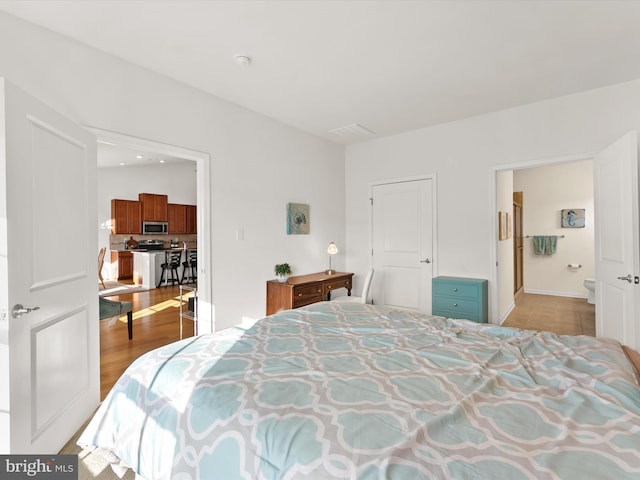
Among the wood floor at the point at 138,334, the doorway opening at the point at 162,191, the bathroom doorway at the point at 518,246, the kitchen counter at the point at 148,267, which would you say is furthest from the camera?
the kitchen counter at the point at 148,267

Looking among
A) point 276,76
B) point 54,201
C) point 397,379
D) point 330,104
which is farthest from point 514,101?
point 54,201

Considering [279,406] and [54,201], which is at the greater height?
[54,201]

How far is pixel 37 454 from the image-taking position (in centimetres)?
173

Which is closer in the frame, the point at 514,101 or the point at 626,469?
the point at 626,469

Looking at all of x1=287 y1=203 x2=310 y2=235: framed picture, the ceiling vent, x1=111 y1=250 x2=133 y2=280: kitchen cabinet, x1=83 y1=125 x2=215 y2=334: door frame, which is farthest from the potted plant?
x1=111 y1=250 x2=133 y2=280: kitchen cabinet

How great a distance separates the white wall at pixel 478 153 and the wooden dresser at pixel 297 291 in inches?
42.1

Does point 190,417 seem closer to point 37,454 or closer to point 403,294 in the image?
point 37,454

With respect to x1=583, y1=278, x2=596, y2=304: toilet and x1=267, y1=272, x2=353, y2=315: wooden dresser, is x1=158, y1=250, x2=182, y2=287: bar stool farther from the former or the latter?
x1=583, y1=278, x2=596, y2=304: toilet

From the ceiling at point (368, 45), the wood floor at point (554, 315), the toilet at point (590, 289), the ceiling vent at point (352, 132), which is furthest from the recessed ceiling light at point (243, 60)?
the toilet at point (590, 289)

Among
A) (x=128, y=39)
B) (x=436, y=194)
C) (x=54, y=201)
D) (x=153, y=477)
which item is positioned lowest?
(x=153, y=477)

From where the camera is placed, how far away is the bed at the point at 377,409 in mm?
854

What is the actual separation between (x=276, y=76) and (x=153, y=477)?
9.42 ft

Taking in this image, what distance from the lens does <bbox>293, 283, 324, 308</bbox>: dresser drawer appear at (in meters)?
3.64

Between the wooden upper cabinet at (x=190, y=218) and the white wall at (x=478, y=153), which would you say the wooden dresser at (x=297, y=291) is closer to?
the white wall at (x=478, y=153)
